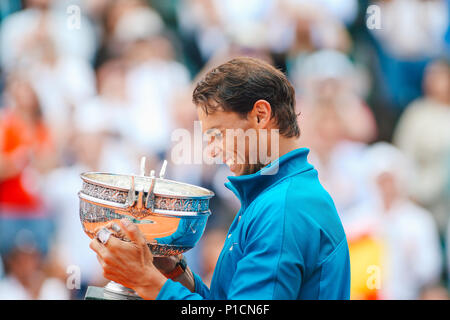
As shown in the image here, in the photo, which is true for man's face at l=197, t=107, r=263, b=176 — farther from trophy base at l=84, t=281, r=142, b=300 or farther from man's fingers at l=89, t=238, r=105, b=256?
trophy base at l=84, t=281, r=142, b=300

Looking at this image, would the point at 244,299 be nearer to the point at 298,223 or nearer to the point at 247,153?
the point at 298,223

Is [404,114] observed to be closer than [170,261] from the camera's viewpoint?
No

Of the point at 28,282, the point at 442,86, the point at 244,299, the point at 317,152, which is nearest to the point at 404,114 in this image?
the point at 442,86

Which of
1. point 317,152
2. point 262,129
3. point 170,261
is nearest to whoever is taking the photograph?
point 262,129

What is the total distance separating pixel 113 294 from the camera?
1698mm

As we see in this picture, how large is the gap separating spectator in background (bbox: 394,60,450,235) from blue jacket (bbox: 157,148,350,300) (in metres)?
3.75

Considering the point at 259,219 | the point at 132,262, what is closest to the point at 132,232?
the point at 132,262

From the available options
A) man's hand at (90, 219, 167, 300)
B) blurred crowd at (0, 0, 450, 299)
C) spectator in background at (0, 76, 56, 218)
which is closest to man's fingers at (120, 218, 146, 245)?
man's hand at (90, 219, 167, 300)

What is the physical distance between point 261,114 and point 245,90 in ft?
0.27

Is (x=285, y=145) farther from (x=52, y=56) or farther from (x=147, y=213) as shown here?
(x=52, y=56)

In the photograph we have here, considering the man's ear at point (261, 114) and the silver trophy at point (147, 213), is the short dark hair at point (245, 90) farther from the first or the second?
the silver trophy at point (147, 213)

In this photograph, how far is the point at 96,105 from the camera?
505 centimetres

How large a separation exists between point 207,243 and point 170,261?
2882mm

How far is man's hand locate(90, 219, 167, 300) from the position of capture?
4.75ft
